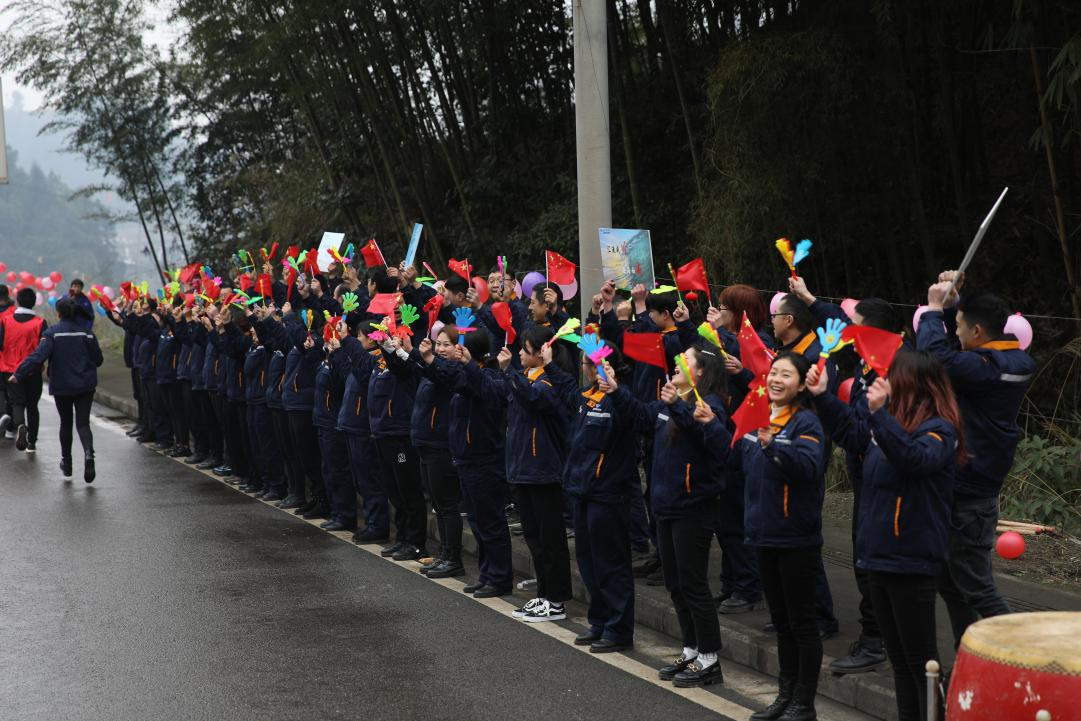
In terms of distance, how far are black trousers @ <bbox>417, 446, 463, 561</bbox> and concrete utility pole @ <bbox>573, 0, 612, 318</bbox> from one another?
168 centimetres

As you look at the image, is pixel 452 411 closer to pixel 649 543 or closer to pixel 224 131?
pixel 649 543

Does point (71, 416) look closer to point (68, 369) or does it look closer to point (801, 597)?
point (68, 369)

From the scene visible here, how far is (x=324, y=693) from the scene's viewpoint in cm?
551

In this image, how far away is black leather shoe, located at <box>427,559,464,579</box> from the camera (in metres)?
7.80

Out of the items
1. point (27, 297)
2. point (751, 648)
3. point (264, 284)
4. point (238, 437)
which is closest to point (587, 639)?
point (751, 648)

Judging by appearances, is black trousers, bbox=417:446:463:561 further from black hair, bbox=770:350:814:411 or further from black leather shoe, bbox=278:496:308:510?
black hair, bbox=770:350:814:411

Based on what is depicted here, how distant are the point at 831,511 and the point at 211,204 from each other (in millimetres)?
19321

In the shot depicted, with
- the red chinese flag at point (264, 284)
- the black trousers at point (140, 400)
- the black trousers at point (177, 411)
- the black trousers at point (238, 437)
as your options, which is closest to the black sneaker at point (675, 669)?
the red chinese flag at point (264, 284)

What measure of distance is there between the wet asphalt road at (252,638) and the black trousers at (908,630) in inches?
35.7

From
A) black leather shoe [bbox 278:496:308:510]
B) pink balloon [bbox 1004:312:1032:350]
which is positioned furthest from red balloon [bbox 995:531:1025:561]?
black leather shoe [bbox 278:496:308:510]

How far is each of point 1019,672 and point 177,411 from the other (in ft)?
37.6

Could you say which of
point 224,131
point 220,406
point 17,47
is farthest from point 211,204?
point 220,406

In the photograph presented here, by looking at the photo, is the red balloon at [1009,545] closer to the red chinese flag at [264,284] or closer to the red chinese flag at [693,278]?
the red chinese flag at [693,278]

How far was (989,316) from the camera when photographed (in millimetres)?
4973
